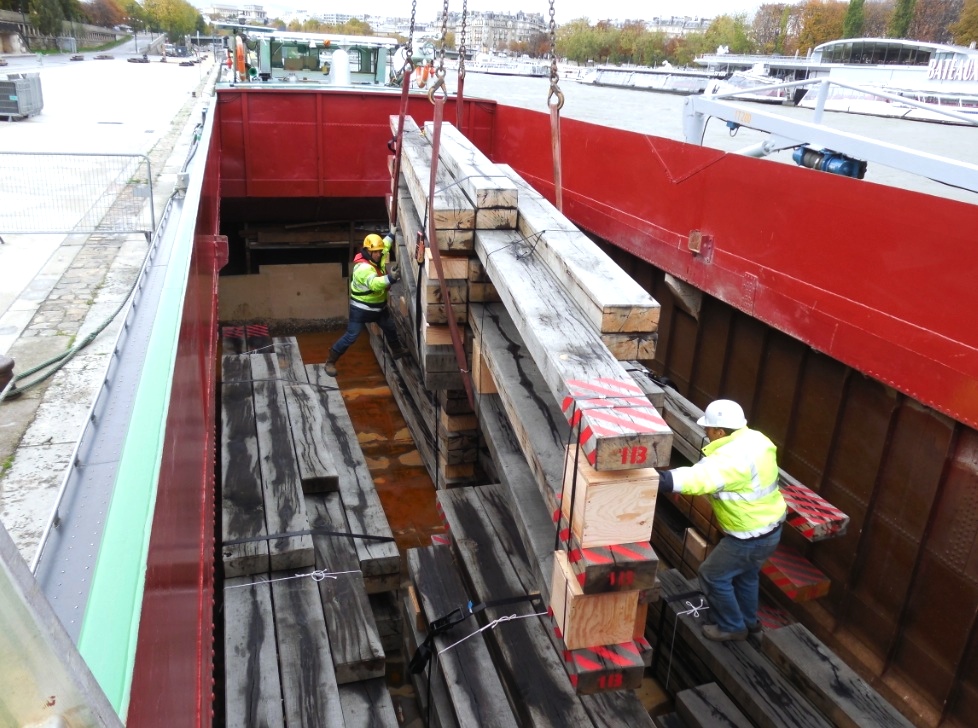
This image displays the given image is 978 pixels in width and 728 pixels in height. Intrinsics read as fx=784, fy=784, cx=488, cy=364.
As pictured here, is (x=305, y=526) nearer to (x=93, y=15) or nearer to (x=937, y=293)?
(x=937, y=293)

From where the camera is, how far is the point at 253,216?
1239 centimetres

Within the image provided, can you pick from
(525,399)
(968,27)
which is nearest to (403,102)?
(525,399)

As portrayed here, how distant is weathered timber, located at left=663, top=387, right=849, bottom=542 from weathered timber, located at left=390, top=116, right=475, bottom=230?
2041mm

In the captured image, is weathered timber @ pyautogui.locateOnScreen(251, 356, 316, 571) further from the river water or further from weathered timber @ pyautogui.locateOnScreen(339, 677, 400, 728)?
the river water

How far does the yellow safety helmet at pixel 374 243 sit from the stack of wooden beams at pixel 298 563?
210cm

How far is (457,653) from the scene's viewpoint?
445 cm

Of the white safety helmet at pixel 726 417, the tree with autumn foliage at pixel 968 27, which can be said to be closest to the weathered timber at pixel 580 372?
the white safety helmet at pixel 726 417

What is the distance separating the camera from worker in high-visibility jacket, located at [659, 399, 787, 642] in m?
4.39

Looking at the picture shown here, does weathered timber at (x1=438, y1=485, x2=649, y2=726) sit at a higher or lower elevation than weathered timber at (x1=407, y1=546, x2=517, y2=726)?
higher

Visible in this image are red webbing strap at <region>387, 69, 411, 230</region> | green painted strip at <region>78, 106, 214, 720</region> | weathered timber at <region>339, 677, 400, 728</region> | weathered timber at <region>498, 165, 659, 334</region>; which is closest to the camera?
green painted strip at <region>78, 106, 214, 720</region>

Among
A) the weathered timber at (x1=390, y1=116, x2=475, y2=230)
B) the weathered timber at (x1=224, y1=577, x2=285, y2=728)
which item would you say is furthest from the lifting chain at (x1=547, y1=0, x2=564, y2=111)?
the weathered timber at (x1=224, y1=577, x2=285, y2=728)

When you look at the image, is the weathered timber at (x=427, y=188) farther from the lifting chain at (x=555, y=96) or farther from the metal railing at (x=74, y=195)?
the metal railing at (x=74, y=195)

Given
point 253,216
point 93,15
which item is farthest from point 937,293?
point 93,15

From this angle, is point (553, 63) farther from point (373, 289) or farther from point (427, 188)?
point (373, 289)
